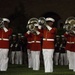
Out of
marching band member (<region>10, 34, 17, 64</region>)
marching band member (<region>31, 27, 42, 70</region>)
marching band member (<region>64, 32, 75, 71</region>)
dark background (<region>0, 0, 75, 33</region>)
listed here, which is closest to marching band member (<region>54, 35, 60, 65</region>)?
marching band member (<region>10, 34, 17, 64</region>)

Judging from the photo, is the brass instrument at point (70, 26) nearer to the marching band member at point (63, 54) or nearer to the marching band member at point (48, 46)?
the marching band member at point (48, 46)

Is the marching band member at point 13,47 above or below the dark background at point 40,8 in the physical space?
below

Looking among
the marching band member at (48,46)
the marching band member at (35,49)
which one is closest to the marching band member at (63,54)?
the marching band member at (35,49)

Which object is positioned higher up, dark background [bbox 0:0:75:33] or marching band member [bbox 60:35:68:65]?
dark background [bbox 0:0:75:33]

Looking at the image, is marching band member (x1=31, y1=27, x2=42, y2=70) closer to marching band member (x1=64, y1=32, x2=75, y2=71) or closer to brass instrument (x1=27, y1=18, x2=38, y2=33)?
brass instrument (x1=27, y1=18, x2=38, y2=33)

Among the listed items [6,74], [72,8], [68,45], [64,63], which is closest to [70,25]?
[68,45]

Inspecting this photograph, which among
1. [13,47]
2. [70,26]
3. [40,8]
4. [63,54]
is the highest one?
[40,8]

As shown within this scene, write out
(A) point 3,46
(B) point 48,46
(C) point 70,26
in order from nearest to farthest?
(B) point 48,46 → (A) point 3,46 → (C) point 70,26

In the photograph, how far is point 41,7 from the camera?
→ 35031 millimetres

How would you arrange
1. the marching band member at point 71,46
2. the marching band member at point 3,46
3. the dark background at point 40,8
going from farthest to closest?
the dark background at point 40,8, the marching band member at point 71,46, the marching band member at point 3,46

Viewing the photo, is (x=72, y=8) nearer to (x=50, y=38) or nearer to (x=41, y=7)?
(x=41, y=7)

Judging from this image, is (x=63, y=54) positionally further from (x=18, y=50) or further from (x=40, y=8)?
(x=40, y=8)

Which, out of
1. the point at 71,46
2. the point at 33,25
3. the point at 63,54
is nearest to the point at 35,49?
the point at 33,25

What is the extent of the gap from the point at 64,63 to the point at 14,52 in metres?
2.49
